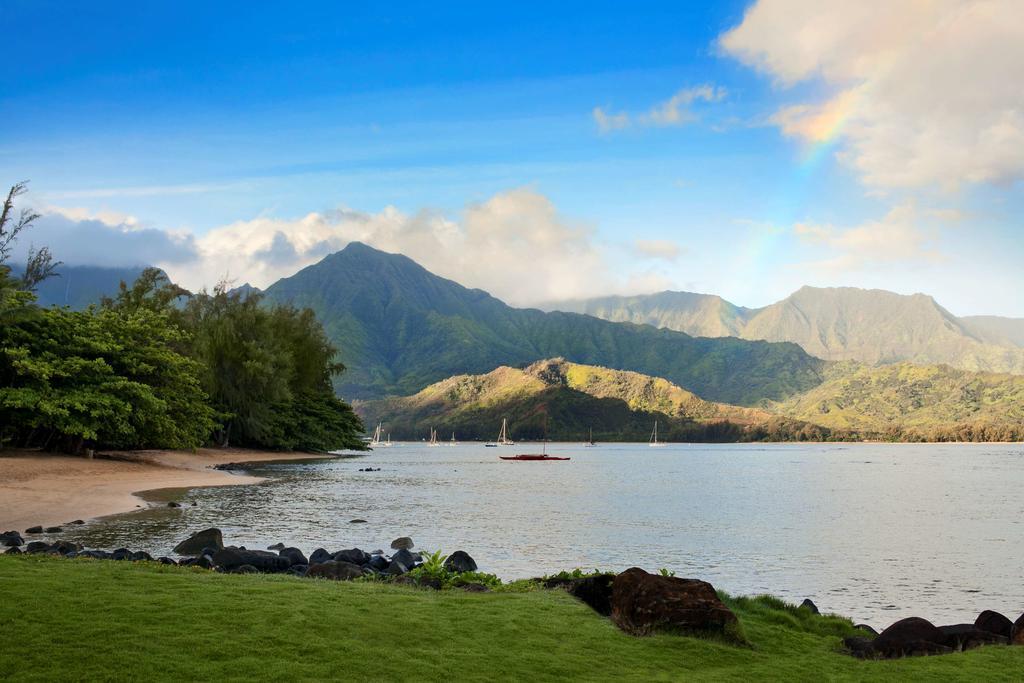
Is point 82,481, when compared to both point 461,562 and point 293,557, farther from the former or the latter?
point 461,562

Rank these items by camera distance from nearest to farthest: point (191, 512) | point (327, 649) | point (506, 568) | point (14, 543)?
point (327, 649) → point (14, 543) → point (506, 568) → point (191, 512)

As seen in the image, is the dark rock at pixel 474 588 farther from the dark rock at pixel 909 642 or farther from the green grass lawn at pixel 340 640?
the dark rock at pixel 909 642

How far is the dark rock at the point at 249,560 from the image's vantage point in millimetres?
20734

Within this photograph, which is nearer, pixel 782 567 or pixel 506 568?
pixel 506 568

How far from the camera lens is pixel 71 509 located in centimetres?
3462

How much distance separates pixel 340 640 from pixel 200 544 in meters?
16.7

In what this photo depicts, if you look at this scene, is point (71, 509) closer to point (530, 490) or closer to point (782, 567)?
point (782, 567)

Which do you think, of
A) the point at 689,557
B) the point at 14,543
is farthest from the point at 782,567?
the point at 14,543

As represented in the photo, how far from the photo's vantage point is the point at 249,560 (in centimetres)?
2098

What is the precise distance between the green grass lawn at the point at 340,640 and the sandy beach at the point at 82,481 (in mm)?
21234

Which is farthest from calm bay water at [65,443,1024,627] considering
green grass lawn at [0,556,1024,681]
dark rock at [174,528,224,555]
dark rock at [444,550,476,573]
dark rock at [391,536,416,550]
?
green grass lawn at [0,556,1024,681]

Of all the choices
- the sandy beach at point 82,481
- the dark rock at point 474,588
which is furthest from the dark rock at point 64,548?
the dark rock at point 474,588

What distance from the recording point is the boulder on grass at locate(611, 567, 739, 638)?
12.6 metres

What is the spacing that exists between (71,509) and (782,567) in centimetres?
2986
